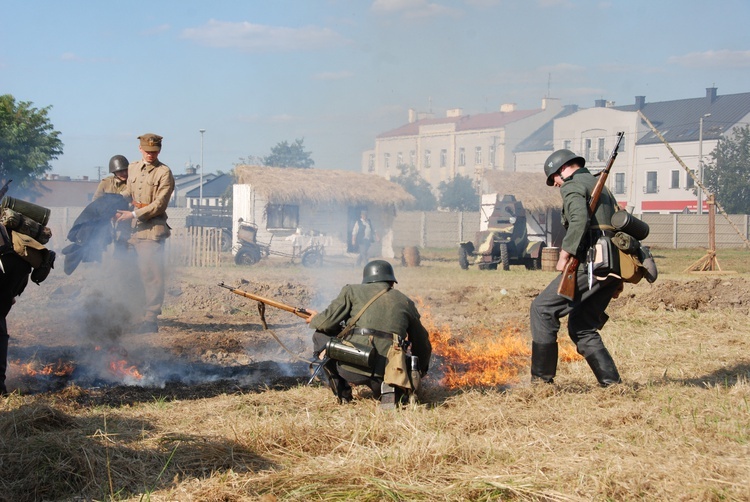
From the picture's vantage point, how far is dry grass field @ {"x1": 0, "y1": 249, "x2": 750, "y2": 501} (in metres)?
3.96

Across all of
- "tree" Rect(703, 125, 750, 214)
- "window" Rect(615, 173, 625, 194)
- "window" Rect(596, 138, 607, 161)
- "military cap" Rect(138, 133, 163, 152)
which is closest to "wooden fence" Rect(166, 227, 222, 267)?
"military cap" Rect(138, 133, 163, 152)

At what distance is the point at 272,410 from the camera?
5695mm

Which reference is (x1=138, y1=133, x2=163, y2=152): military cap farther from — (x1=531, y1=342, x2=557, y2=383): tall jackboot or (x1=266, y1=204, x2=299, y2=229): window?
(x1=266, y1=204, x2=299, y2=229): window

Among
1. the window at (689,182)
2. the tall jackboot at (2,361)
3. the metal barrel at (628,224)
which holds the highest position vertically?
the window at (689,182)

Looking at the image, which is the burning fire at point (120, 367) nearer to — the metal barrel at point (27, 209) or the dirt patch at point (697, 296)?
the metal barrel at point (27, 209)

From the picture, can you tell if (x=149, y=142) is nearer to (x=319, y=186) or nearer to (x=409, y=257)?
(x=409, y=257)

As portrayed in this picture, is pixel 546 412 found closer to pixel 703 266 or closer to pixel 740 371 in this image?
pixel 740 371

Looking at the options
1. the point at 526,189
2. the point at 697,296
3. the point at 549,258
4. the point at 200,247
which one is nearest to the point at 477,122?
the point at 526,189

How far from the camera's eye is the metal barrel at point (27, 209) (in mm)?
6043

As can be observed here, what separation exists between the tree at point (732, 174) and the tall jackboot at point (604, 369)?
4301 cm

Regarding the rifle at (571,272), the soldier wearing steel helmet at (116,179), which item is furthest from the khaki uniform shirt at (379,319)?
the soldier wearing steel helmet at (116,179)

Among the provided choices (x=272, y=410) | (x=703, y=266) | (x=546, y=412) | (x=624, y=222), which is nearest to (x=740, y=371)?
(x=624, y=222)

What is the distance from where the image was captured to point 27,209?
607cm

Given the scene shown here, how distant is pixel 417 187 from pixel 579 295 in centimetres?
5410
